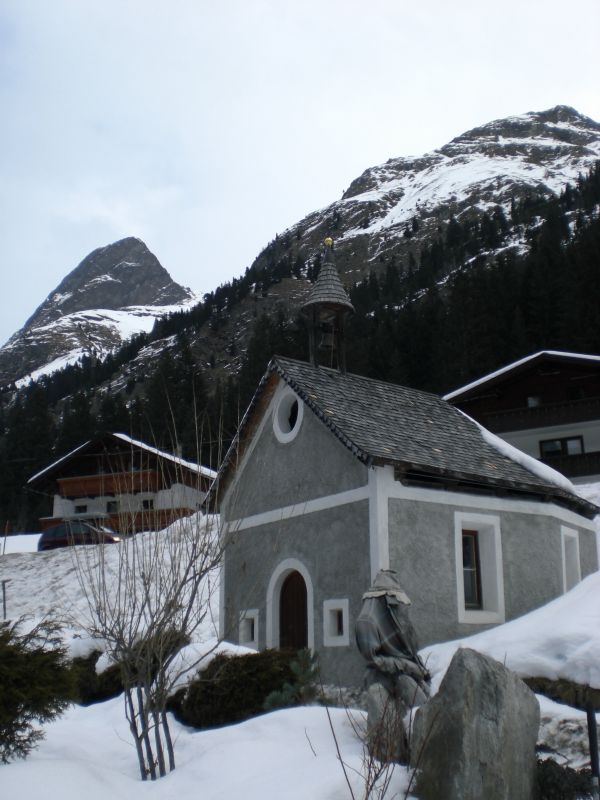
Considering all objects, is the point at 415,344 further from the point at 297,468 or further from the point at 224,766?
the point at 224,766

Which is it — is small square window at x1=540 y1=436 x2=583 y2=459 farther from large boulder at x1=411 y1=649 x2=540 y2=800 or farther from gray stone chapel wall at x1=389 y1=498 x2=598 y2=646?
large boulder at x1=411 y1=649 x2=540 y2=800

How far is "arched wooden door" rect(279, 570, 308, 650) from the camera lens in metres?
15.6

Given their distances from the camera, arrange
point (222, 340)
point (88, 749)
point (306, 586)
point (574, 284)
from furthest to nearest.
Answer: point (222, 340) → point (574, 284) → point (306, 586) → point (88, 749)

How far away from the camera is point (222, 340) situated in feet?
360

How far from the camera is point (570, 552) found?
59.8 ft

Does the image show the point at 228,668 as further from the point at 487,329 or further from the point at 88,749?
the point at 487,329

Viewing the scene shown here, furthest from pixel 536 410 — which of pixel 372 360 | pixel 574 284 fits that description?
pixel 372 360

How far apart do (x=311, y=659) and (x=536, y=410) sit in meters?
25.9

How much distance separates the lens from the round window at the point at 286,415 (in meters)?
16.9

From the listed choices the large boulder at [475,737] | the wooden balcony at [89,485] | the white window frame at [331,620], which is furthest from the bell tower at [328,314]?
the wooden balcony at [89,485]

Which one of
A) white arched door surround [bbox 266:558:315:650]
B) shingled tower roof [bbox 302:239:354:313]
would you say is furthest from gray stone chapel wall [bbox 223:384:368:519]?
shingled tower roof [bbox 302:239:354:313]

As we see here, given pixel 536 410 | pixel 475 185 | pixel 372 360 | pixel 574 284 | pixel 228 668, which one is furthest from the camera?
pixel 475 185

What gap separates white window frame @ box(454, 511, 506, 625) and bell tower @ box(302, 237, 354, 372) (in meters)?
4.75

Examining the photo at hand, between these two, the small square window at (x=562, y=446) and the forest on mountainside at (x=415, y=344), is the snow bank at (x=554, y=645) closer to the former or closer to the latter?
the forest on mountainside at (x=415, y=344)
